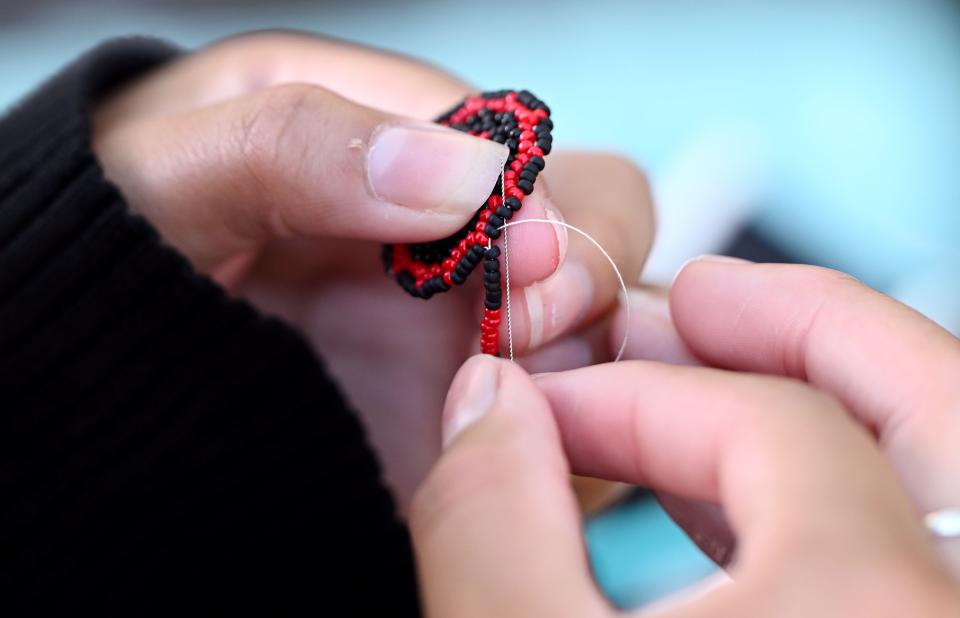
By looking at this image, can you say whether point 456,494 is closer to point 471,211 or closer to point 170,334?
point 471,211

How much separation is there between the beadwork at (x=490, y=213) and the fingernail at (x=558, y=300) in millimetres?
58

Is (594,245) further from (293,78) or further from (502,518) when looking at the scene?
(293,78)

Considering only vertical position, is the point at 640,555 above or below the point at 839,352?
below

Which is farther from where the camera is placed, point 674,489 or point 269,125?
point 269,125

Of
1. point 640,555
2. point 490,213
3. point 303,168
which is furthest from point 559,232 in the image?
point 640,555

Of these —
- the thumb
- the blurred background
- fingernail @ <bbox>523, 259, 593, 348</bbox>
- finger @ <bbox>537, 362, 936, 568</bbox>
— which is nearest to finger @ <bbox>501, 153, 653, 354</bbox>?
fingernail @ <bbox>523, 259, 593, 348</bbox>

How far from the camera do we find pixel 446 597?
0.68 m

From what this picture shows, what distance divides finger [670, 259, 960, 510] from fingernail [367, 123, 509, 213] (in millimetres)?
262

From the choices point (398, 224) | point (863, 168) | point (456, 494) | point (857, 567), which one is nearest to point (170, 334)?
point (398, 224)

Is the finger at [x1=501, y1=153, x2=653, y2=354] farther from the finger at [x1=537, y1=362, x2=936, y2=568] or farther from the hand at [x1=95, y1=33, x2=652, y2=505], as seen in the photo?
the finger at [x1=537, y1=362, x2=936, y2=568]

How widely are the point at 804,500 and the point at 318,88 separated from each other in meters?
0.74

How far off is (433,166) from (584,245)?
266 millimetres

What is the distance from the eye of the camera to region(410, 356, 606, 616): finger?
624 mm

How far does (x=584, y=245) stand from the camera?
112 centimetres
